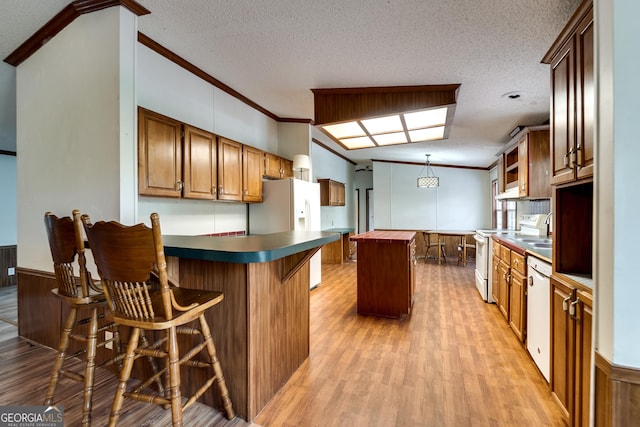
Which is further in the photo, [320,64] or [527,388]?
[320,64]

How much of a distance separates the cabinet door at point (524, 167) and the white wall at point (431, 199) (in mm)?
4246

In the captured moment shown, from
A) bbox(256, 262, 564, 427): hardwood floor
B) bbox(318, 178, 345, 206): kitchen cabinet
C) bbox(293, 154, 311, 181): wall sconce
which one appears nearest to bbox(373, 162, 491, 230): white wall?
bbox(318, 178, 345, 206): kitchen cabinet

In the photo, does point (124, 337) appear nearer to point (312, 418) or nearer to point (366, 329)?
point (312, 418)

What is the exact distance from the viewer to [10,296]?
173 inches

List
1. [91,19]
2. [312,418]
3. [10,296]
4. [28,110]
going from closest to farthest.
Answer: [312,418], [91,19], [28,110], [10,296]

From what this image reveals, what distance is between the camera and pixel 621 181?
1.01 m

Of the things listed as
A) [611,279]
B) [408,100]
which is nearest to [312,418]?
[611,279]

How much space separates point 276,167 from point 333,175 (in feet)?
10.7

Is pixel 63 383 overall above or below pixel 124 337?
below

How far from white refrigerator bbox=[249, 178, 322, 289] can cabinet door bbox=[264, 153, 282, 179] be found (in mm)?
147

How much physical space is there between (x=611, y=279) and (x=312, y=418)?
1557 millimetres

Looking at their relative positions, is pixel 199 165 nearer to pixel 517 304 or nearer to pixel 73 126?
pixel 73 126

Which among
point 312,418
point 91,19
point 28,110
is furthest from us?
point 28,110

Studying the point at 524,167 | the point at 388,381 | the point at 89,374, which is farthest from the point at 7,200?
the point at 524,167
